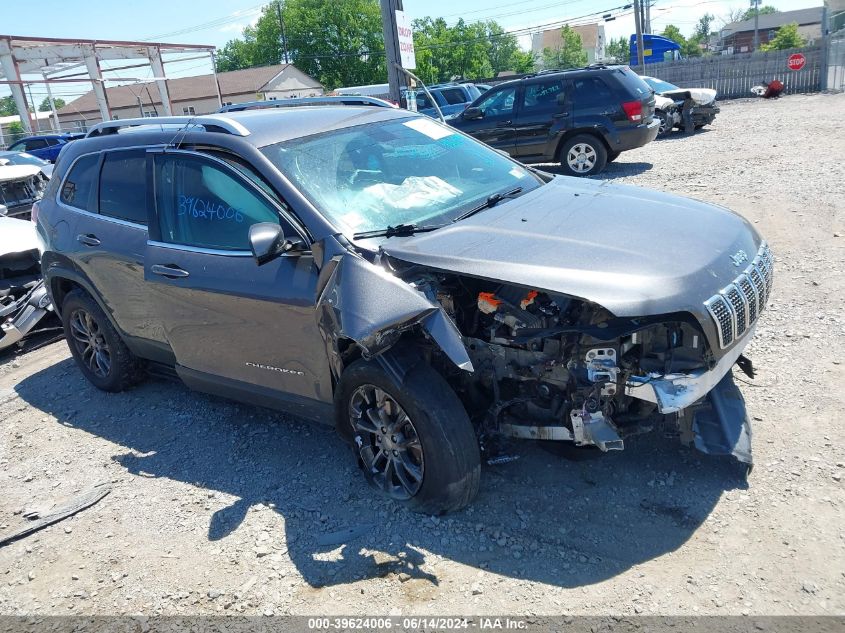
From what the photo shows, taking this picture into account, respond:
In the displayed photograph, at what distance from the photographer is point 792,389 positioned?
417cm

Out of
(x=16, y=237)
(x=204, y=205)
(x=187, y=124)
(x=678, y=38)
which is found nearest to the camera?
(x=204, y=205)

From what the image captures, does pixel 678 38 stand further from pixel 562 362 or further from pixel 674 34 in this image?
pixel 562 362

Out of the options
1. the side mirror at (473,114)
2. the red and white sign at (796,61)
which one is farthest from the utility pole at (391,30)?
the red and white sign at (796,61)

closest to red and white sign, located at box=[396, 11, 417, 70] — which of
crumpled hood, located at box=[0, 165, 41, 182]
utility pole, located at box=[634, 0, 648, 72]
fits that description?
crumpled hood, located at box=[0, 165, 41, 182]

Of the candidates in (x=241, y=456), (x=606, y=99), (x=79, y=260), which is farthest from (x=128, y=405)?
(x=606, y=99)

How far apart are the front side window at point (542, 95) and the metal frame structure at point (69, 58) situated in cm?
2408

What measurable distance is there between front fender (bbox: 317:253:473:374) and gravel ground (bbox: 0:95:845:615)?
95 centimetres

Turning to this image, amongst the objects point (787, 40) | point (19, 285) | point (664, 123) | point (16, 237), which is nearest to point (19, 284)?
point (19, 285)

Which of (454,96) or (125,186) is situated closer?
(125,186)

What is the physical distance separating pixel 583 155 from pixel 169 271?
31.3 feet

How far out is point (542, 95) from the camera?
40.6 ft

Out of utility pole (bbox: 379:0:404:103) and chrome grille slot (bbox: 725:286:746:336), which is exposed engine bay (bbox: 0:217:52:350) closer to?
utility pole (bbox: 379:0:404:103)

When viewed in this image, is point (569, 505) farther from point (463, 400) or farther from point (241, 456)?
point (241, 456)

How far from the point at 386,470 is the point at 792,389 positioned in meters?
2.62
